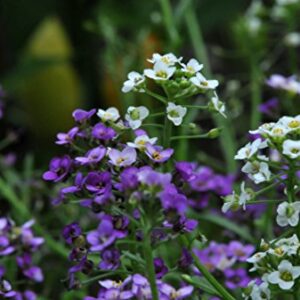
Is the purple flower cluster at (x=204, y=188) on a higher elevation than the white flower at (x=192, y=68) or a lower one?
lower

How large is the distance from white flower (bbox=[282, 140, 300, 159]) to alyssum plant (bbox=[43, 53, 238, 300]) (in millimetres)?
83

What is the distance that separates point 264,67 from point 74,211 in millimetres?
537

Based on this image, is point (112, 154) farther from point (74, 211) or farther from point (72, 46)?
point (72, 46)

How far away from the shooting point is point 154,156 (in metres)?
0.65

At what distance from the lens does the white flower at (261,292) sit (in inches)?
25.5

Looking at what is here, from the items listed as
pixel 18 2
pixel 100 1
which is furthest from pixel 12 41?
pixel 100 1

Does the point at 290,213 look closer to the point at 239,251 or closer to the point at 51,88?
the point at 239,251

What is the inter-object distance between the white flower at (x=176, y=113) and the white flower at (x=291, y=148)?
0.09 m

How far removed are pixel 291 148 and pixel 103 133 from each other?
0.16 meters

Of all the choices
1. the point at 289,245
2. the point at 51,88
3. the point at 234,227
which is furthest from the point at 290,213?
the point at 51,88

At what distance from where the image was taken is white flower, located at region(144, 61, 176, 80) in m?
0.68

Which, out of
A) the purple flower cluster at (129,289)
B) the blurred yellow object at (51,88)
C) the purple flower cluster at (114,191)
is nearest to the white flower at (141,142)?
the purple flower cluster at (114,191)

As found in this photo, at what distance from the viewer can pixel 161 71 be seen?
68cm

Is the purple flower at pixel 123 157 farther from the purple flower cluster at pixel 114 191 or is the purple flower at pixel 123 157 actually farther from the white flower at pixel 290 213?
the white flower at pixel 290 213
